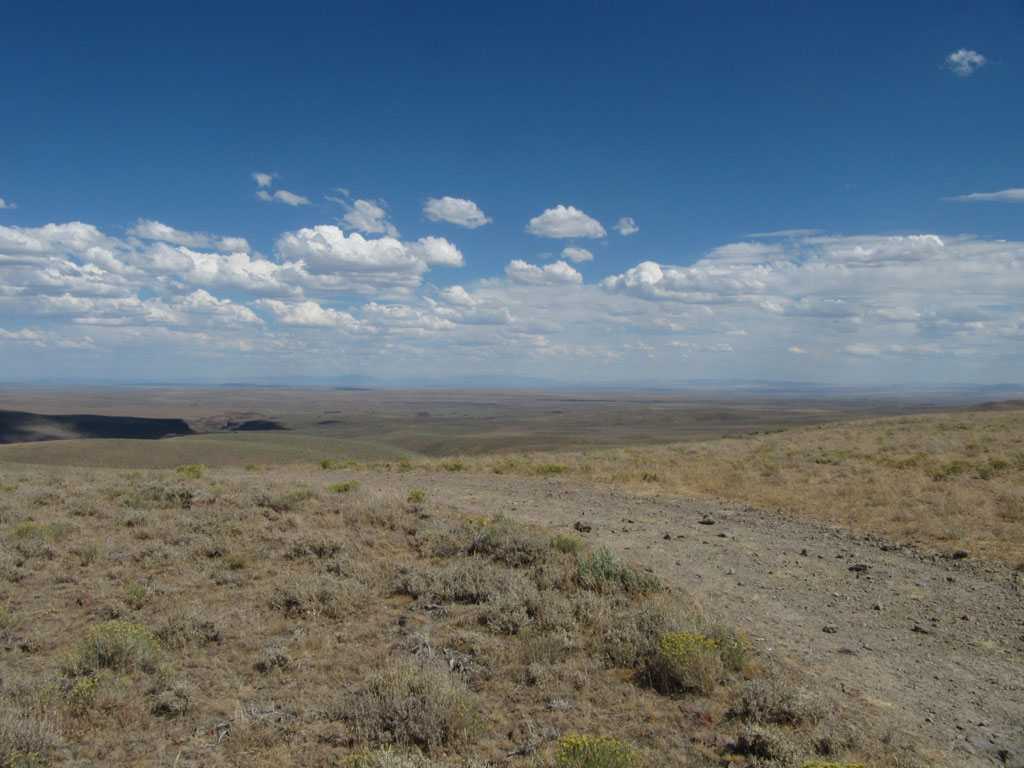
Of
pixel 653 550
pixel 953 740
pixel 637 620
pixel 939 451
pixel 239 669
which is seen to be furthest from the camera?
pixel 939 451

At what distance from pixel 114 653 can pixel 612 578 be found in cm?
593

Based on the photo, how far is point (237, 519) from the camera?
11.5 m

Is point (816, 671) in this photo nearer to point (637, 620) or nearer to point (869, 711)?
point (869, 711)

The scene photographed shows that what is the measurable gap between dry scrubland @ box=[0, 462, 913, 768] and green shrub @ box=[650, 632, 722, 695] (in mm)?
20

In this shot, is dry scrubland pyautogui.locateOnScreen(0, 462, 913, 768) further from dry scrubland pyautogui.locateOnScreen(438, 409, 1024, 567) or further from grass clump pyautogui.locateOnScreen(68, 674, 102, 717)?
dry scrubland pyautogui.locateOnScreen(438, 409, 1024, 567)

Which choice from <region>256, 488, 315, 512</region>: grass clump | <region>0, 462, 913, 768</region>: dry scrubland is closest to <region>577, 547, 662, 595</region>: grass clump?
<region>0, 462, 913, 768</region>: dry scrubland

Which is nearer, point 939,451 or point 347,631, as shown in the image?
point 347,631

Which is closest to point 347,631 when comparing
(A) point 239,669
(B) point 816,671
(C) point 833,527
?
(A) point 239,669

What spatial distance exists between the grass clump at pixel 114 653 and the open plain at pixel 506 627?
0.03 m

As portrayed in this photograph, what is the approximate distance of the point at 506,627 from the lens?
675 centimetres

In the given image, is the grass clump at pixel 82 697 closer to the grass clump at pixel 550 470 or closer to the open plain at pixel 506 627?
the open plain at pixel 506 627

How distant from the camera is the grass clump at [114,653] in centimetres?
560

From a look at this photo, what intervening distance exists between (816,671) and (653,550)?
4.57 m

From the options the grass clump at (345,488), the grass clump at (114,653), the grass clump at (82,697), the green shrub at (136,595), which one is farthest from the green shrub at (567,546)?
the grass clump at (345,488)
